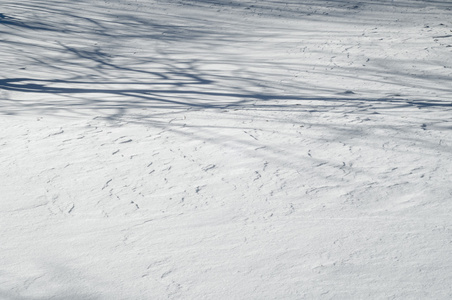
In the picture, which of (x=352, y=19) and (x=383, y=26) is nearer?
(x=383, y=26)

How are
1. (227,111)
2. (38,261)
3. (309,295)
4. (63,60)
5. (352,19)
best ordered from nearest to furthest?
(309,295), (38,261), (227,111), (63,60), (352,19)

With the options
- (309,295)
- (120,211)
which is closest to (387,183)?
(309,295)

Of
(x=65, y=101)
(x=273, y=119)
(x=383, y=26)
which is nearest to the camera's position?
(x=273, y=119)

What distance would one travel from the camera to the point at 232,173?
4.32 metres

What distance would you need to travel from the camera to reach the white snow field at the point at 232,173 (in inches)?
115

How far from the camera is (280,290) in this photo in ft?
9.07

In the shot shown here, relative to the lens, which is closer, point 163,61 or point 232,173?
point 232,173

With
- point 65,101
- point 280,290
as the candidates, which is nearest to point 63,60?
point 65,101

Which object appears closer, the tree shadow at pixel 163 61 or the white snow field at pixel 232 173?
the white snow field at pixel 232 173

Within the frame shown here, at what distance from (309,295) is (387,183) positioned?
4.98 ft

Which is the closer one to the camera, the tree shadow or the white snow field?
the white snow field

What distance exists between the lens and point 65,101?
676 cm

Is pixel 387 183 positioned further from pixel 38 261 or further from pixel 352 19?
pixel 352 19

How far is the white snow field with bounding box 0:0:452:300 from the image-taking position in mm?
2926
